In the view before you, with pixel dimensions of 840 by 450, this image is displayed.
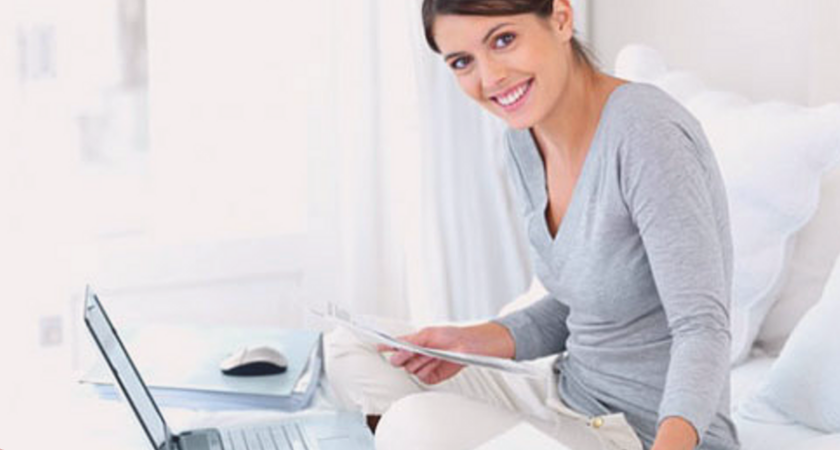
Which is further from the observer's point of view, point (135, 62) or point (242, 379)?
point (135, 62)

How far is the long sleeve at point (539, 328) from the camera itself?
62.7 inches

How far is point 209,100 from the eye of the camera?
8.68 ft

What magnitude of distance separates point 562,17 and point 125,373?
666mm

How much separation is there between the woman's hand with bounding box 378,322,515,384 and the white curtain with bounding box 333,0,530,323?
3.51 feet

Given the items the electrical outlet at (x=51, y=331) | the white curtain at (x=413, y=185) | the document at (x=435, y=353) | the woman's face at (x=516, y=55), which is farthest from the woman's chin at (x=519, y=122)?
the electrical outlet at (x=51, y=331)

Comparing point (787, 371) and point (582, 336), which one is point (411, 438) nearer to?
point (582, 336)

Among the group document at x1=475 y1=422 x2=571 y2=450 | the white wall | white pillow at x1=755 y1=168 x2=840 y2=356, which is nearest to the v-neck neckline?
document at x1=475 y1=422 x2=571 y2=450

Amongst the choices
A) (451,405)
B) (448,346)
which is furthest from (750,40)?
(451,405)

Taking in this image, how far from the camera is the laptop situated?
128 cm

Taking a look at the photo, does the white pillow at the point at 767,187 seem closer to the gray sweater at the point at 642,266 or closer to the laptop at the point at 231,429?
the gray sweater at the point at 642,266

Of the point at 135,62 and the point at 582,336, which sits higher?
the point at 135,62

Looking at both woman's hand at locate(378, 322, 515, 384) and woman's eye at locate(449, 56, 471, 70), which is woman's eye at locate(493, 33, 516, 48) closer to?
woman's eye at locate(449, 56, 471, 70)

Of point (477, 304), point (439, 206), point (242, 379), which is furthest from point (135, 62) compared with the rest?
point (242, 379)

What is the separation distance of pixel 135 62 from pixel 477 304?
969mm
